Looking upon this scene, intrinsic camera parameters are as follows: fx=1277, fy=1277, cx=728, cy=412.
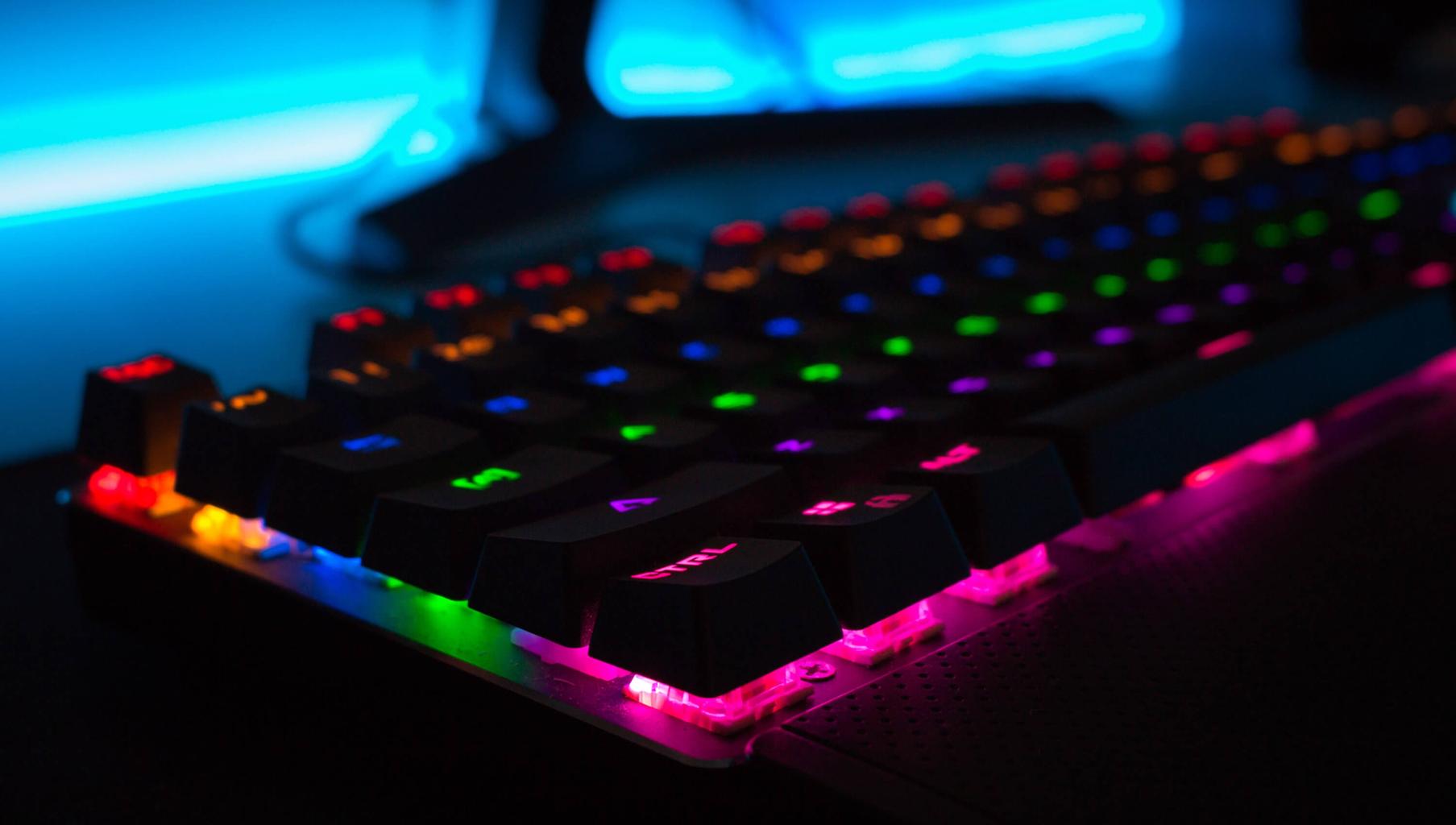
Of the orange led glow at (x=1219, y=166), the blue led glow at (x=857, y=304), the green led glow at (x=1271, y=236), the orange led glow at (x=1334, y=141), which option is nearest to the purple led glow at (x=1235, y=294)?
the green led glow at (x=1271, y=236)

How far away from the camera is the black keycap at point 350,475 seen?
1.70 ft

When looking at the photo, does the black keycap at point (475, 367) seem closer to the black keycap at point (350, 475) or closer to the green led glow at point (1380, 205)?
the black keycap at point (350, 475)

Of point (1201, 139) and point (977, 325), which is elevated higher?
point (1201, 139)

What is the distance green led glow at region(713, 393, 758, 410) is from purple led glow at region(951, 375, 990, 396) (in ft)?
0.34

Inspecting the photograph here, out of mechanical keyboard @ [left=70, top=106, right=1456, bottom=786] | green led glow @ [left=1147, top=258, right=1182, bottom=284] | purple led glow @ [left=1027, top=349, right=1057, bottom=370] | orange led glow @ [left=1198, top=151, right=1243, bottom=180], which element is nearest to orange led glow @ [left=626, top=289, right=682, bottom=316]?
mechanical keyboard @ [left=70, top=106, right=1456, bottom=786]

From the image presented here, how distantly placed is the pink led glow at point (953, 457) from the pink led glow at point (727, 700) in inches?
5.3

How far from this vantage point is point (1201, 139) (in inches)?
49.9

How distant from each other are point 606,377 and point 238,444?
19 centimetres

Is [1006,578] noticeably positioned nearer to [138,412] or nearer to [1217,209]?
[138,412]

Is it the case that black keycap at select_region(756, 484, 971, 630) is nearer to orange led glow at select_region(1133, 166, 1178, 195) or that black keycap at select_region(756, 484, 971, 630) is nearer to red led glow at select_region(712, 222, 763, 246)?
red led glow at select_region(712, 222, 763, 246)

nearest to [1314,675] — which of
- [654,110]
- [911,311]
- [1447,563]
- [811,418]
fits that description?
[1447,563]

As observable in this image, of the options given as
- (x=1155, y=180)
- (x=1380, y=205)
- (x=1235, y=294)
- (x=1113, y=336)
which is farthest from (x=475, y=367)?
(x=1380, y=205)

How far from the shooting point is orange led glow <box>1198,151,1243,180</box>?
1141 mm

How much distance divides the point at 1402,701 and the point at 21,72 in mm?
853
